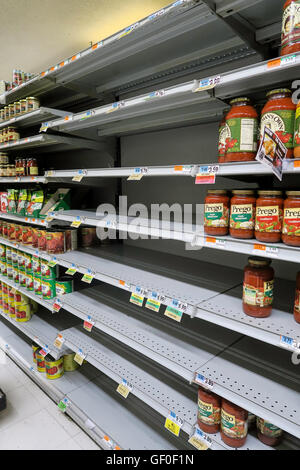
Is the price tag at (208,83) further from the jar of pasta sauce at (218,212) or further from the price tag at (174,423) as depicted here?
the price tag at (174,423)

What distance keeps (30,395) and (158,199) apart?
1.78 metres

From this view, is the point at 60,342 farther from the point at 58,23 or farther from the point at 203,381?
the point at 58,23

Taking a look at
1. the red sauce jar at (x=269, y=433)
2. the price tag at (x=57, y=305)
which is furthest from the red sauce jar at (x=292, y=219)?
the price tag at (x=57, y=305)

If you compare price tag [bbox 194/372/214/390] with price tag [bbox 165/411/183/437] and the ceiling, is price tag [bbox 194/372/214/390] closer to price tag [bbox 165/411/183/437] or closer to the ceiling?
price tag [bbox 165/411/183/437]

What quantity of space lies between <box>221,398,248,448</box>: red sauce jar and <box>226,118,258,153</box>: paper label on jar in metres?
1.02

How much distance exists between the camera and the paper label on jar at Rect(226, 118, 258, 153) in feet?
3.51

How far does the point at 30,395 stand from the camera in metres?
2.28

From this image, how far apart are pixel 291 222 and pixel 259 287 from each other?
278mm

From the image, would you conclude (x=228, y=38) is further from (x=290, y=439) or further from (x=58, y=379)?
(x=58, y=379)

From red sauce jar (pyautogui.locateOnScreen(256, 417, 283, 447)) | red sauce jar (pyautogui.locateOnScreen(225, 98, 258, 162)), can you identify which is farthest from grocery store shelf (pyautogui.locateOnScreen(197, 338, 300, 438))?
red sauce jar (pyautogui.locateOnScreen(225, 98, 258, 162))

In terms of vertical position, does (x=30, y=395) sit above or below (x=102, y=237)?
below

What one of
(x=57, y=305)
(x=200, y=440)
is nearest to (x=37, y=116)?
(x=57, y=305)

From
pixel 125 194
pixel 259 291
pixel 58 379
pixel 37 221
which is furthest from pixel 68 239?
pixel 259 291

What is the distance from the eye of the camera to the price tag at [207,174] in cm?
112
